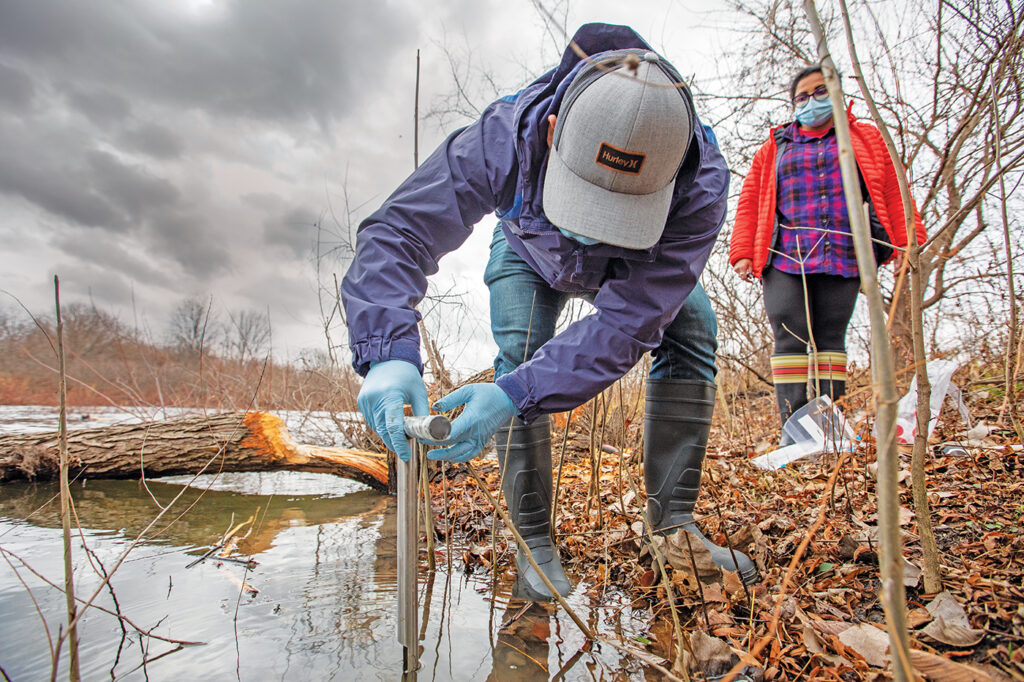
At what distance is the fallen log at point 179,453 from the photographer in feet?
12.6

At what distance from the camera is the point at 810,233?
2.92 meters

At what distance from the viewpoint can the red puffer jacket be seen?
280 cm

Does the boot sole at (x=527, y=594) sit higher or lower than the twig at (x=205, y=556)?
lower

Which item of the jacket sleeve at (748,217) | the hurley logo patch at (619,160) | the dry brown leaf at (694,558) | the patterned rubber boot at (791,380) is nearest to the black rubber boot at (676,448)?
the dry brown leaf at (694,558)

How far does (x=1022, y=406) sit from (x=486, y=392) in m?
3.66

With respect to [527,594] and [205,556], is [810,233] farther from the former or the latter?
[205,556]

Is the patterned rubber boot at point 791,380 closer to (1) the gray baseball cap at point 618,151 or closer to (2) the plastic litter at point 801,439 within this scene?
(2) the plastic litter at point 801,439

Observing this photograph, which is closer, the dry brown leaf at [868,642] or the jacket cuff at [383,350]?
the dry brown leaf at [868,642]

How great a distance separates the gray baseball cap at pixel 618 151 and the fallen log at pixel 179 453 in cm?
285

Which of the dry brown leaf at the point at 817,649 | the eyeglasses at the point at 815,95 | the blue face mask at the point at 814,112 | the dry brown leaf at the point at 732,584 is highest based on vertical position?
the eyeglasses at the point at 815,95

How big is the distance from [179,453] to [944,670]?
4411mm

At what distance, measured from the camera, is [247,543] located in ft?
7.71

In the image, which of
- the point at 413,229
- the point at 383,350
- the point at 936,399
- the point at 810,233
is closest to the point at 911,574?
the point at 383,350

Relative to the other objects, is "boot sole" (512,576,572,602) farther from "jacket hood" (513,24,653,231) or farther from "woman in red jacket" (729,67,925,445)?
"woman in red jacket" (729,67,925,445)
